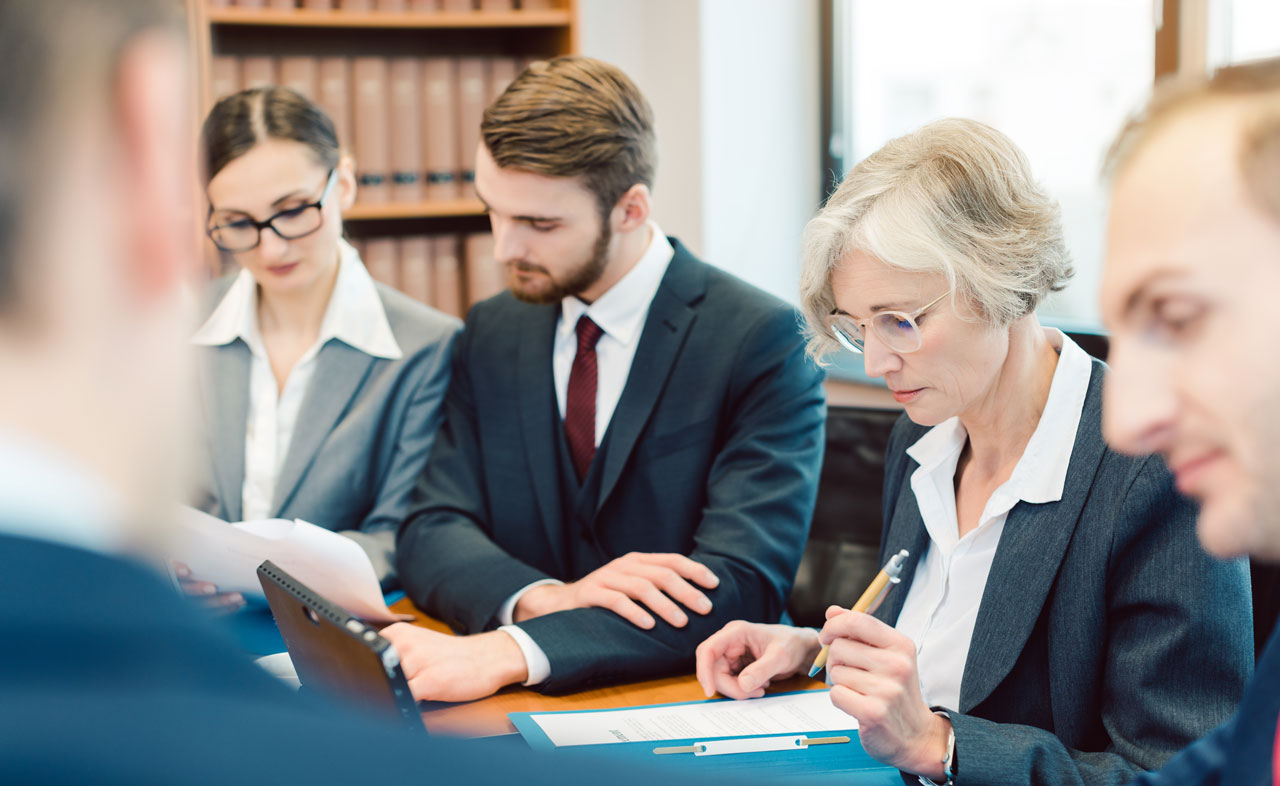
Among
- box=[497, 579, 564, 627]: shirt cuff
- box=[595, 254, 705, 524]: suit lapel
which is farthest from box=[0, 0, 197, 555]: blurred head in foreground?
box=[595, 254, 705, 524]: suit lapel

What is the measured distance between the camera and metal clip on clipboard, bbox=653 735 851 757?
1281 mm

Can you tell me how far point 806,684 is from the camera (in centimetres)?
155

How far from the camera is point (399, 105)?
3.36 metres

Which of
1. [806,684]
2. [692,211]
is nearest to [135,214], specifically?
[806,684]

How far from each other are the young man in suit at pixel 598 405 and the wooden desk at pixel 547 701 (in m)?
0.19

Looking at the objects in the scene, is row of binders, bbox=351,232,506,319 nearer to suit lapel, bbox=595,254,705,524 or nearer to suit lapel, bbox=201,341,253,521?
suit lapel, bbox=201,341,253,521

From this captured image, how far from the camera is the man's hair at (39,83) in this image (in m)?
0.38

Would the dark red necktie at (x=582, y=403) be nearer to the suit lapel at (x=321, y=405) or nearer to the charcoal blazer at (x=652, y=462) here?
the charcoal blazer at (x=652, y=462)

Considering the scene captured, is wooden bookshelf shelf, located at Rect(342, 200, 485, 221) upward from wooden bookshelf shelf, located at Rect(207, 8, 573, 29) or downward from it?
downward

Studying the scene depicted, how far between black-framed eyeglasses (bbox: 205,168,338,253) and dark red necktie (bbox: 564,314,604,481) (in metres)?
0.62

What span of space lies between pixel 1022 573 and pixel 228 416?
5.26ft

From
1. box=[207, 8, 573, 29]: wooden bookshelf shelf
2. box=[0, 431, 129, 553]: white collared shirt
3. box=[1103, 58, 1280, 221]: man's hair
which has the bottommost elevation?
box=[0, 431, 129, 553]: white collared shirt

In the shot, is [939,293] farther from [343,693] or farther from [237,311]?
[237,311]

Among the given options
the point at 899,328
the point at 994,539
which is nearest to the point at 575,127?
the point at 899,328
